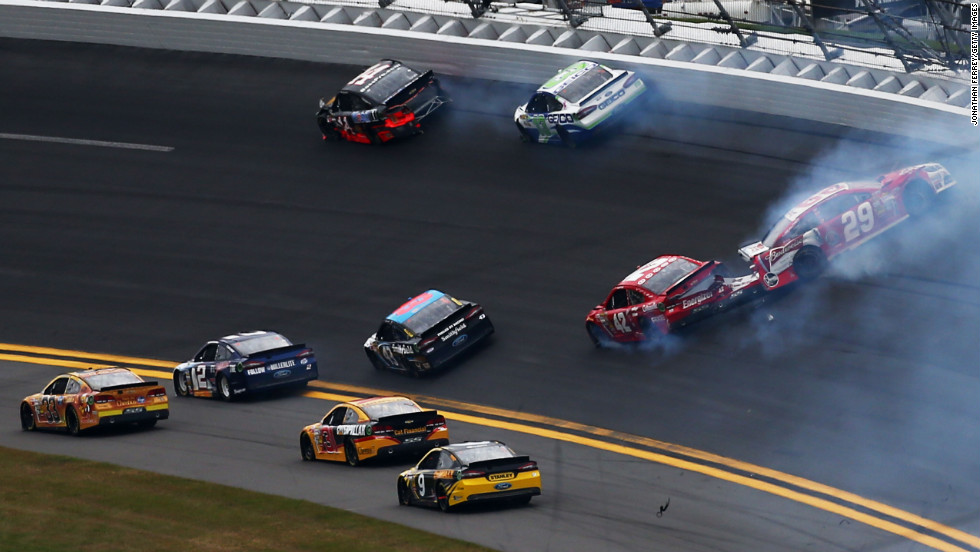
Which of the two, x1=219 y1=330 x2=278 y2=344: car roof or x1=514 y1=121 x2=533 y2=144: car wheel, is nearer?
x1=219 y1=330 x2=278 y2=344: car roof

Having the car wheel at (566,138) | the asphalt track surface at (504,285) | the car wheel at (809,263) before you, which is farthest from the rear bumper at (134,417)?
the car wheel at (566,138)

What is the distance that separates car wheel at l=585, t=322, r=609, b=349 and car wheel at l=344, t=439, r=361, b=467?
5661mm

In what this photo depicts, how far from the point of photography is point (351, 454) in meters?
21.4

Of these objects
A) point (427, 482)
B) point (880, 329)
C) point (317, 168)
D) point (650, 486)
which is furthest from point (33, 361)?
point (880, 329)

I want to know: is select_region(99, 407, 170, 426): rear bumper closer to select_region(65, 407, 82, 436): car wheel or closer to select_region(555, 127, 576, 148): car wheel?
select_region(65, 407, 82, 436): car wheel

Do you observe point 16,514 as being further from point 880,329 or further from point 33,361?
point 880,329

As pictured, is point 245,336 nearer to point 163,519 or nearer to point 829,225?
point 163,519

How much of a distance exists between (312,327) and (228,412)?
3429 millimetres

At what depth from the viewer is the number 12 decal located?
24.5 m

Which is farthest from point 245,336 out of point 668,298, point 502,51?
point 502,51

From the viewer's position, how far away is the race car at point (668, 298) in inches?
945

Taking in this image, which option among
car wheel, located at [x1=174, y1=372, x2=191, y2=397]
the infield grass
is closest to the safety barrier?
car wheel, located at [x1=174, y1=372, x2=191, y2=397]

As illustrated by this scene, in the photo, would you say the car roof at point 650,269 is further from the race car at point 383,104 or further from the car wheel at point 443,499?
the race car at point 383,104

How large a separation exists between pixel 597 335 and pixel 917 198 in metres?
6.46
